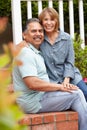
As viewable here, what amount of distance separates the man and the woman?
0.29 metres

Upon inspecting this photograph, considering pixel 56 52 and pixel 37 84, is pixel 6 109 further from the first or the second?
pixel 56 52

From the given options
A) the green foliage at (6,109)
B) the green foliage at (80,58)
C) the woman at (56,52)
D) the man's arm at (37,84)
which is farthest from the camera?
the green foliage at (80,58)

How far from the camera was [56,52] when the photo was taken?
3.64 meters

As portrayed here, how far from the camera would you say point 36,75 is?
3092mm

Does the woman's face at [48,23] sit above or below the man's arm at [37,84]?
above

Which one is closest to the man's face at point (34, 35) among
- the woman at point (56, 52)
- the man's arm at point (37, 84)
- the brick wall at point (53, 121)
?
the woman at point (56, 52)

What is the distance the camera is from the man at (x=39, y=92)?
3.09 m

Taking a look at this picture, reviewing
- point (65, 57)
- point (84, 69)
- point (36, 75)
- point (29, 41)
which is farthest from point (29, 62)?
point (84, 69)

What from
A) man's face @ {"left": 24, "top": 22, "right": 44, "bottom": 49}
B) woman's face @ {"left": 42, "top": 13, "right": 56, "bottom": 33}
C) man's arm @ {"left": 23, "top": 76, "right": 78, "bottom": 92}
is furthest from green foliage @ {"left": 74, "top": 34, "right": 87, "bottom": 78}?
man's arm @ {"left": 23, "top": 76, "right": 78, "bottom": 92}

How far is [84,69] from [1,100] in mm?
4486

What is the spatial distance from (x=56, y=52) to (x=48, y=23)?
0.26m

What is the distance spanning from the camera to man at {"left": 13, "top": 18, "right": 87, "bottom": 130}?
3.09 meters

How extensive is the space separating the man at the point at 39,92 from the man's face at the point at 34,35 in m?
0.06

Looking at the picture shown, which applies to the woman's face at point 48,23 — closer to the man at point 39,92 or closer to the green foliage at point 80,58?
the man at point 39,92
